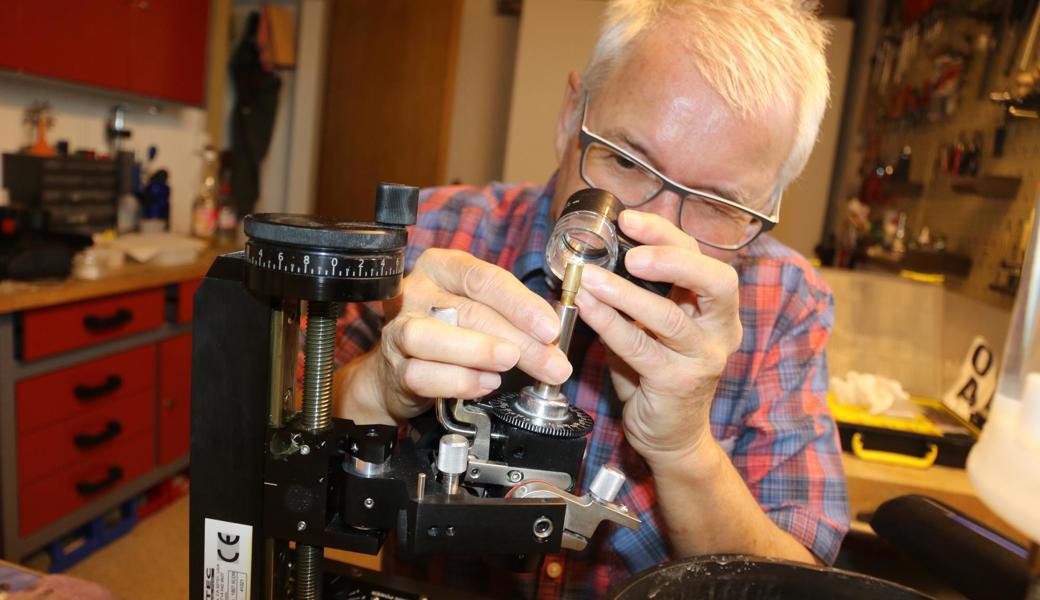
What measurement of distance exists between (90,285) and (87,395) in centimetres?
35

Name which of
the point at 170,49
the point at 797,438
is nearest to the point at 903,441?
the point at 797,438

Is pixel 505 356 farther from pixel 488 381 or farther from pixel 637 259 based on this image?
pixel 637 259

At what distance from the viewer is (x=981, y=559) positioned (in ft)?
2.54

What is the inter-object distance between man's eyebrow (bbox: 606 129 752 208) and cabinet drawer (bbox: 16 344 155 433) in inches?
73.7

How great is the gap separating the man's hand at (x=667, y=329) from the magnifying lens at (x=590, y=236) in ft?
0.06

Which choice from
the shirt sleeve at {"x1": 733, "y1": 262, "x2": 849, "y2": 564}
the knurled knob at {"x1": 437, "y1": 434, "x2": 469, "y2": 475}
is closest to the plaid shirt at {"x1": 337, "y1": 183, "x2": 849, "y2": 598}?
the shirt sleeve at {"x1": 733, "y1": 262, "x2": 849, "y2": 564}

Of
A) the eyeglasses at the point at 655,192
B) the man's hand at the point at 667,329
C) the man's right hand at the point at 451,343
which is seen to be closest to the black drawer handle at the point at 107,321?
the man's right hand at the point at 451,343

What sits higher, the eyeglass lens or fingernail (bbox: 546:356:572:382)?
the eyeglass lens

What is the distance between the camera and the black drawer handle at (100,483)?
2193mm

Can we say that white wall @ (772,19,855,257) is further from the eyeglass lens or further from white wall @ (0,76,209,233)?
white wall @ (0,76,209,233)

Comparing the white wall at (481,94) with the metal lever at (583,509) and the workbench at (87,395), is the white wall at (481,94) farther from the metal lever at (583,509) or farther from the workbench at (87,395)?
the metal lever at (583,509)

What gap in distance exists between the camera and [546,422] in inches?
22.1

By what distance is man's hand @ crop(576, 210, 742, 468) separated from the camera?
2.18 feet

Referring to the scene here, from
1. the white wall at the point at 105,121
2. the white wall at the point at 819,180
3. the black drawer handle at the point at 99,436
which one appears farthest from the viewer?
the white wall at the point at 819,180
